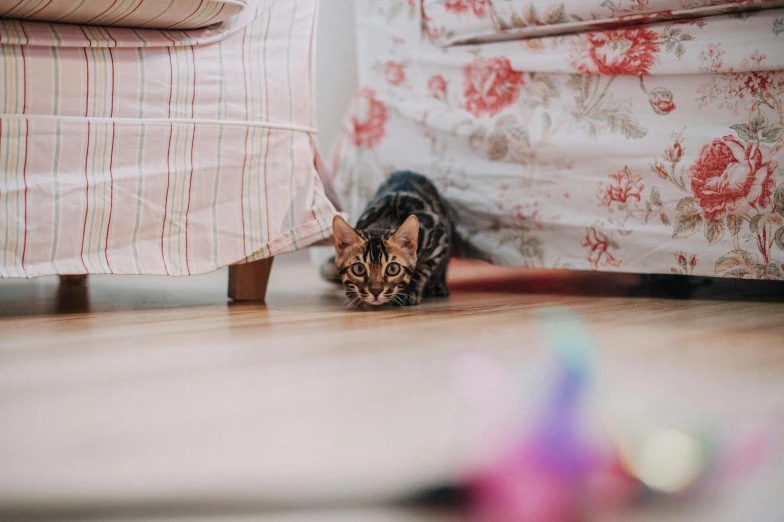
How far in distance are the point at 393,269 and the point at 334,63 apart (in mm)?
1315

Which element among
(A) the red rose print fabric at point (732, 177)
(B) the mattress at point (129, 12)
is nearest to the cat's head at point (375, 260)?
(B) the mattress at point (129, 12)

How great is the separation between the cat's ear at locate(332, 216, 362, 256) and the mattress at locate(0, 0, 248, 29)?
469 millimetres

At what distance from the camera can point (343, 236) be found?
1599mm

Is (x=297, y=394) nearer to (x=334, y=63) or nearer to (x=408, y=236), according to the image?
(x=408, y=236)

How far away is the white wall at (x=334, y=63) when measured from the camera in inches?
104

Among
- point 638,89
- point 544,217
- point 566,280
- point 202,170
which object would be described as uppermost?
point 638,89

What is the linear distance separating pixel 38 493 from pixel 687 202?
1.38 m

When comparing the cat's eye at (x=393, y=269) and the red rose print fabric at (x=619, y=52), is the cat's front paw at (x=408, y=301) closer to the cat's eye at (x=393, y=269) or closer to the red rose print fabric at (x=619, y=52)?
the cat's eye at (x=393, y=269)

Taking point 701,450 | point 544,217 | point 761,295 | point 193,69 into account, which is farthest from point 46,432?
point 761,295

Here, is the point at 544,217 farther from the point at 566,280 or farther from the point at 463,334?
the point at 463,334

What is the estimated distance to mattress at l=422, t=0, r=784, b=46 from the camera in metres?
1.46

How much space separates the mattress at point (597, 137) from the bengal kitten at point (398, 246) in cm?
14

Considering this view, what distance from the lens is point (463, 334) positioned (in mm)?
1202

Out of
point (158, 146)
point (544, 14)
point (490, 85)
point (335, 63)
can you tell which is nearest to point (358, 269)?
point (158, 146)
